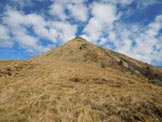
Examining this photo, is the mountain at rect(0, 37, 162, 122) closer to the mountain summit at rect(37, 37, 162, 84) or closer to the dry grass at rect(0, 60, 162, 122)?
the dry grass at rect(0, 60, 162, 122)

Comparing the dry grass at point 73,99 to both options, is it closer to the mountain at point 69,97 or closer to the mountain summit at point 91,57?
the mountain at point 69,97

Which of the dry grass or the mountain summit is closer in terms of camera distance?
the dry grass

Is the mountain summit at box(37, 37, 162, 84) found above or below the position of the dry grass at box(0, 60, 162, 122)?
above

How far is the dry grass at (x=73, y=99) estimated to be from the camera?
7.66m

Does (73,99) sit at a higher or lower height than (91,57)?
lower

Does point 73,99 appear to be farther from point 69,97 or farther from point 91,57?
point 91,57

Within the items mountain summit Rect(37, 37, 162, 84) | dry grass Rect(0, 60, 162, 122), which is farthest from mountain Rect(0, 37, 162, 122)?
mountain summit Rect(37, 37, 162, 84)

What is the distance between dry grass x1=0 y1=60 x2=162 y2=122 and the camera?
7.66 m

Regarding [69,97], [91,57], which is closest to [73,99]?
[69,97]

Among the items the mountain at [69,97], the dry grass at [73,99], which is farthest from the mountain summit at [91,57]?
the dry grass at [73,99]

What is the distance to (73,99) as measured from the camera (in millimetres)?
8719

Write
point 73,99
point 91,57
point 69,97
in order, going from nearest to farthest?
point 73,99
point 69,97
point 91,57

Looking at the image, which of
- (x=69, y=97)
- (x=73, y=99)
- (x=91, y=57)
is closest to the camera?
(x=73, y=99)

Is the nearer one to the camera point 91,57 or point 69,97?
point 69,97
